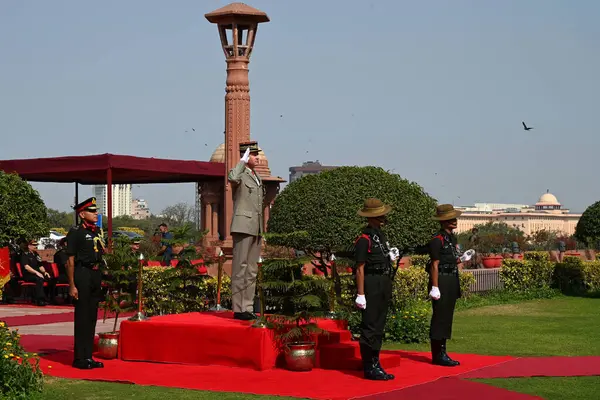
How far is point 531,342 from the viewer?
14.3 metres

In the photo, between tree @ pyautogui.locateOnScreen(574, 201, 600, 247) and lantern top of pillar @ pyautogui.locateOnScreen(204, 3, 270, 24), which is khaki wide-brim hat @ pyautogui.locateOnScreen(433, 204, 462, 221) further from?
tree @ pyautogui.locateOnScreen(574, 201, 600, 247)

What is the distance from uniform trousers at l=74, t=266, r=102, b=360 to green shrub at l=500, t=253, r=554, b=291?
1426 cm

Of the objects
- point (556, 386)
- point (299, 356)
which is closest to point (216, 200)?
point (299, 356)

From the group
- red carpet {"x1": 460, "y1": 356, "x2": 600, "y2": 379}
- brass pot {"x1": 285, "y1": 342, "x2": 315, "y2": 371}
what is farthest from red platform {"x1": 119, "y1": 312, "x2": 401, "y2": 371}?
red carpet {"x1": 460, "y1": 356, "x2": 600, "y2": 379}

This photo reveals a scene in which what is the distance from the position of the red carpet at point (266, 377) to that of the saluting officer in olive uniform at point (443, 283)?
0.27 meters

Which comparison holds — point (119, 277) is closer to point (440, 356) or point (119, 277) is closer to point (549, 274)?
point (440, 356)

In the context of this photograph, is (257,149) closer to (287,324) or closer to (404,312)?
(287,324)

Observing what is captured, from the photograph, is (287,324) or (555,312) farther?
(555,312)

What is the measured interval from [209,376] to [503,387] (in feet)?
9.76

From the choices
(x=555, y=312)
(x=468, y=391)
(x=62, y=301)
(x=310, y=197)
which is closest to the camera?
(x=468, y=391)

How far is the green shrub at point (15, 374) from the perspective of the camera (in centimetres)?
911

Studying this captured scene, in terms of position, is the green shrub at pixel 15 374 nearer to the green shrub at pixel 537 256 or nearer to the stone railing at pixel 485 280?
the stone railing at pixel 485 280

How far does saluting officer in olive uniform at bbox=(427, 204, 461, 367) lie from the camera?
1151 centimetres

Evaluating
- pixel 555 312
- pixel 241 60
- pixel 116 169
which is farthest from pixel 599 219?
pixel 116 169
